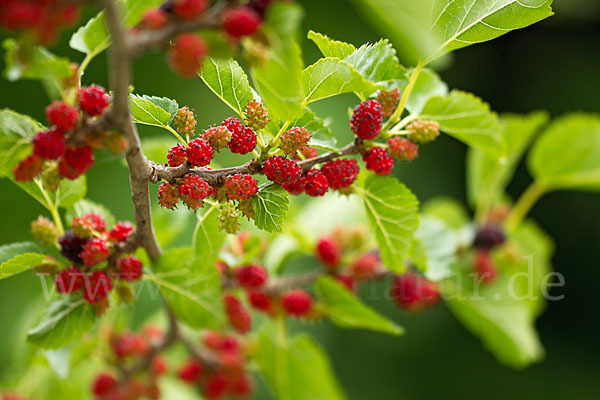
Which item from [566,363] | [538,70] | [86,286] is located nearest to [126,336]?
[86,286]

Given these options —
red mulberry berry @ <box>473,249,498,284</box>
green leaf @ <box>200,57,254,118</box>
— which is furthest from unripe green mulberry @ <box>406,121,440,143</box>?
red mulberry berry @ <box>473,249,498,284</box>

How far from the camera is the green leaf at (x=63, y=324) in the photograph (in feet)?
2.67

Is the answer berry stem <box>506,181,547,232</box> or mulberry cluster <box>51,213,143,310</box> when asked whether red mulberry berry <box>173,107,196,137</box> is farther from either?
berry stem <box>506,181,547,232</box>

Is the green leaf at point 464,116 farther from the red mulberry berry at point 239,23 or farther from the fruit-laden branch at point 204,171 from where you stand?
the red mulberry berry at point 239,23

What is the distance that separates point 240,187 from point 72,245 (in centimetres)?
28

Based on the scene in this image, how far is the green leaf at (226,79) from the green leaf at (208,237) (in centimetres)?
16

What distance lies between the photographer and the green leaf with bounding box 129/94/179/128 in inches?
28.5

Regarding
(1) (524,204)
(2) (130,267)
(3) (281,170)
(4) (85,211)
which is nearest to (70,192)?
(4) (85,211)

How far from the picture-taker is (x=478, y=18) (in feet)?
2.34

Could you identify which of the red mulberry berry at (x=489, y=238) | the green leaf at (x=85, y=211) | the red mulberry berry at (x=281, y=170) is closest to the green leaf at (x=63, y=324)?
the green leaf at (x=85, y=211)

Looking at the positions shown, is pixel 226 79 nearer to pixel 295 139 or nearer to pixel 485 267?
pixel 295 139

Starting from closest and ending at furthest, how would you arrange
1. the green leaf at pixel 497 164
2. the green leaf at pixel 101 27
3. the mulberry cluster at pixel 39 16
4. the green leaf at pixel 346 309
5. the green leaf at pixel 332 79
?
the mulberry cluster at pixel 39 16, the green leaf at pixel 101 27, the green leaf at pixel 332 79, the green leaf at pixel 346 309, the green leaf at pixel 497 164

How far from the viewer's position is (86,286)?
81 centimetres

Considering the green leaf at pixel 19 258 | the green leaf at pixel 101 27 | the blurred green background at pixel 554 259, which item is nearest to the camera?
the green leaf at pixel 101 27
